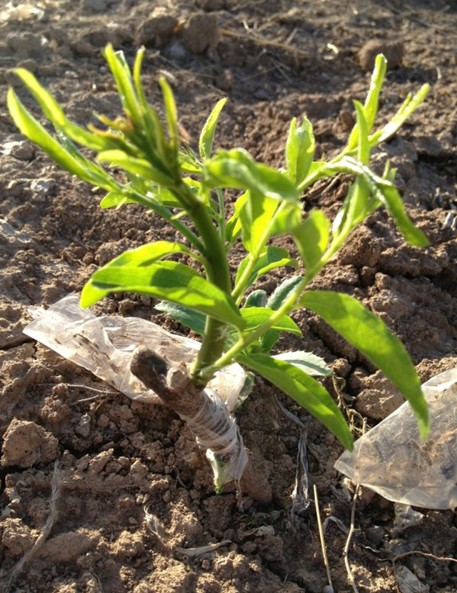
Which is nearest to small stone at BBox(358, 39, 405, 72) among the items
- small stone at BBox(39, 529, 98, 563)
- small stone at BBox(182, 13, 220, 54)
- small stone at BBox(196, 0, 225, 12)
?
small stone at BBox(182, 13, 220, 54)

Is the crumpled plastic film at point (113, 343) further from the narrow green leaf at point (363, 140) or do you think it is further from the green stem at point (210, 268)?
the narrow green leaf at point (363, 140)

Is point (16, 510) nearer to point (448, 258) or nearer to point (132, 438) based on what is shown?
point (132, 438)

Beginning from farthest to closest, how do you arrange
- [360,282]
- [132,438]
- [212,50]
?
[212,50] < [360,282] < [132,438]

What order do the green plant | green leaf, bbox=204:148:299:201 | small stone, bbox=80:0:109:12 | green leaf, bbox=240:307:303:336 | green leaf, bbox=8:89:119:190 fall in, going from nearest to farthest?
1. green leaf, bbox=204:148:299:201
2. the green plant
3. green leaf, bbox=8:89:119:190
4. green leaf, bbox=240:307:303:336
5. small stone, bbox=80:0:109:12

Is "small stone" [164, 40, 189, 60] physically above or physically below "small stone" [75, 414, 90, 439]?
above

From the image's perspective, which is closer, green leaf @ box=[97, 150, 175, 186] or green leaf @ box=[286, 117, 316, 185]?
green leaf @ box=[97, 150, 175, 186]

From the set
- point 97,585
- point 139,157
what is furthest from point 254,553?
point 139,157

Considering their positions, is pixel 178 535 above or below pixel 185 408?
below

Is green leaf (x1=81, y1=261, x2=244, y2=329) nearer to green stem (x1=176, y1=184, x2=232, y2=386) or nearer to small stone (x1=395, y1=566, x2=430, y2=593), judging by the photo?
green stem (x1=176, y1=184, x2=232, y2=386)
